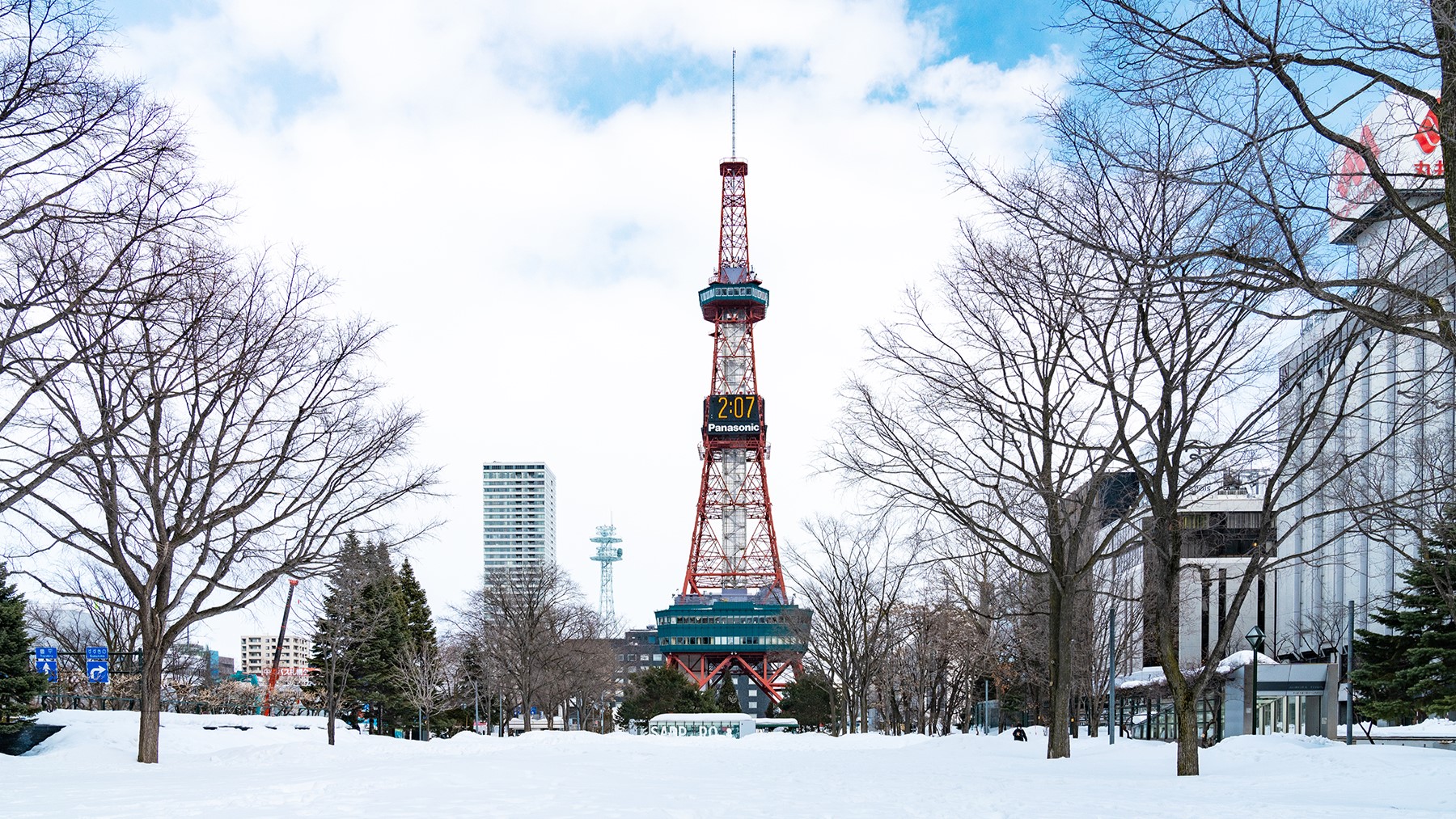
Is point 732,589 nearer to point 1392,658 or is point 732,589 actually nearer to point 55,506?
point 1392,658

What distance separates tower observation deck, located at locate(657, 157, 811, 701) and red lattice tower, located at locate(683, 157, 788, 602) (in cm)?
7

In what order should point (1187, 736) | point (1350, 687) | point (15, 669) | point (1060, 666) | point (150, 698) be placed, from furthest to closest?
point (1350, 687), point (15, 669), point (1060, 666), point (150, 698), point (1187, 736)

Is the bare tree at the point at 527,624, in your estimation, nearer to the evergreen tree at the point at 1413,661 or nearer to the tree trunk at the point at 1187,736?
the evergreen tree at the point at 1413,661

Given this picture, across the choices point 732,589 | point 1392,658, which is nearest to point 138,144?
point 1392,658

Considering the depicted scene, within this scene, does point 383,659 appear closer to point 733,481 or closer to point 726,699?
point 726,699

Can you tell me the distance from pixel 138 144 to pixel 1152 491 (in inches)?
501

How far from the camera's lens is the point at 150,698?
18844 millimetres

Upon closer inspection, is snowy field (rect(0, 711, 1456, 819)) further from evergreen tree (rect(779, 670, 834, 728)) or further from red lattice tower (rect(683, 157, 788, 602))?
red lattice tower (rect(683, 157, 788, 602))

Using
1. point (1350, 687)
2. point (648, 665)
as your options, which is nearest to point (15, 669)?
point (1350, 687)

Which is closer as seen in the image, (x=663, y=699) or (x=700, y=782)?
(x=700, y=782)

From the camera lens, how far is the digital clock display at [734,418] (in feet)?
331

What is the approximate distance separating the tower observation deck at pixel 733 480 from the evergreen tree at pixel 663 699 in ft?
60.1

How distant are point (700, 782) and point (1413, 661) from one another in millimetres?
31203

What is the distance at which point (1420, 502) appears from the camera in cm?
1564
